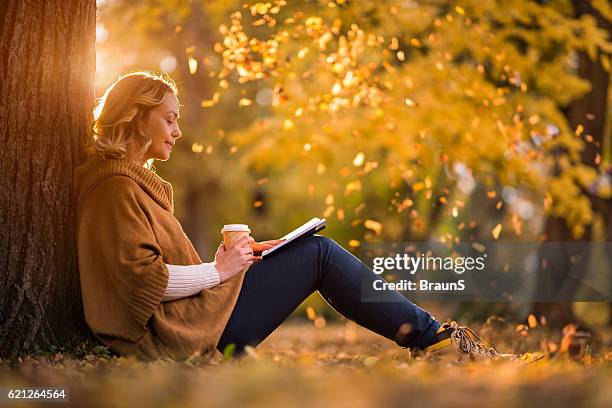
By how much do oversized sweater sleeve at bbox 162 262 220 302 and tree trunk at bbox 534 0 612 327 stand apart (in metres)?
5.56

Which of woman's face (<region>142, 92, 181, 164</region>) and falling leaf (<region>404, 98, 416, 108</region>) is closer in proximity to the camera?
woman's face (<region>142, 92, 181, 164</region>)

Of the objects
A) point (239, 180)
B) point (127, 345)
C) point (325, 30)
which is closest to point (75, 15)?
point (127, 345)

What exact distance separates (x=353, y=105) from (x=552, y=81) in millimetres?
1923

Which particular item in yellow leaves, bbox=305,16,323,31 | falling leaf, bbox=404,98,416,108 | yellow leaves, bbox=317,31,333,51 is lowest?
falling leaf, bbox=404,98,416,108

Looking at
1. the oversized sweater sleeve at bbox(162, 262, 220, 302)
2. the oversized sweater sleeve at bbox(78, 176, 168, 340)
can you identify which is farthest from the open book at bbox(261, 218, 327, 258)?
the oversized sweater sleeve at bbox(78, 176, 168, 340)

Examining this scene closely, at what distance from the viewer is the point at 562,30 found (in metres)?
8.15

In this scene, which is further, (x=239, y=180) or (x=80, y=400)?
(x=239, y=180)

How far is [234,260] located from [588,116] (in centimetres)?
549

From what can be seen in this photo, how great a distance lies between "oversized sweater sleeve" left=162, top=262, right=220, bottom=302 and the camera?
Result: 13.4 feet

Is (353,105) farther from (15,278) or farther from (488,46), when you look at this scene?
(15,278)

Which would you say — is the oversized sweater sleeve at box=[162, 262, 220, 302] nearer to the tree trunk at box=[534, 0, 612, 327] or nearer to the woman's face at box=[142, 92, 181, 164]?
the woman's face at box=[142, 92, 181, 164]

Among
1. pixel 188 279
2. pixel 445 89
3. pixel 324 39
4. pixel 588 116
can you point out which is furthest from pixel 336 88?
pixel 188 279

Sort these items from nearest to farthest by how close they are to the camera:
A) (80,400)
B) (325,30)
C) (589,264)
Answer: (80,400) < (325,30) < (589,264)

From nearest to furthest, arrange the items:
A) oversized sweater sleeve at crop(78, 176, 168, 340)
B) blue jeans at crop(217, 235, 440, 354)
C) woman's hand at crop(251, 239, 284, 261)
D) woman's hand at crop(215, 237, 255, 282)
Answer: oversized sweater sleeve at crop(78, 176, 168, 340), woman's hand at crop(215, 237, 255, 282), blue jeans at crop(217, 235, 440, 354), woman's hand at crop(251, 239, 284, 261)
